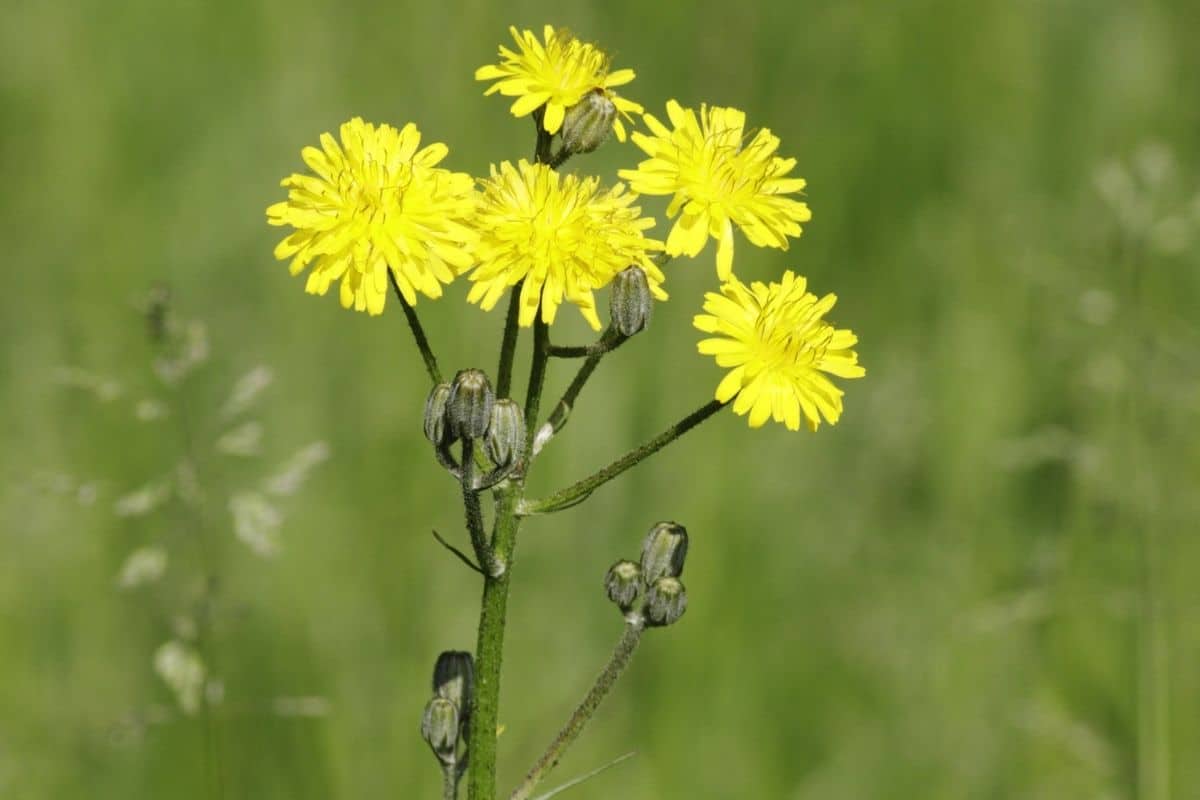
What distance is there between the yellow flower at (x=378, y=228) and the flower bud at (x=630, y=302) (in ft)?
0.66

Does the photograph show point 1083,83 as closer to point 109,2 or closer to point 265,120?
point 265,120

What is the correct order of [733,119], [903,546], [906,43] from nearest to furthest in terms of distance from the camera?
[733,119] < [903,546] < [906,43]

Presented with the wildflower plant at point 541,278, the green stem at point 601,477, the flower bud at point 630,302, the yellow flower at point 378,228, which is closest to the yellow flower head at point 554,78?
the wildflower plant at point 541,278

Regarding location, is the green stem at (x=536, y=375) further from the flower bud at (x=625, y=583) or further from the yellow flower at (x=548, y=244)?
the flower bud at (x=625, y=583)

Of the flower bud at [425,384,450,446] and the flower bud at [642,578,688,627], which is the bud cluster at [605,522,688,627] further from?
the flower bud at [425,384,450,446]

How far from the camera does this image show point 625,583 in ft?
6.42

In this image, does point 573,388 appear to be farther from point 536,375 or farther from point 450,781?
point 450,781

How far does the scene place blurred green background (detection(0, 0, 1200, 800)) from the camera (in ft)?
10.8

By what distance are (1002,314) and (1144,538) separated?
1214 mm

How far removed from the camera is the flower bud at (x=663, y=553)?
6.38ft

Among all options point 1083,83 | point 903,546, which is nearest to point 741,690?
point 903,546

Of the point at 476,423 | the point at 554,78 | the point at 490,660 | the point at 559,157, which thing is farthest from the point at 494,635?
the point at 554,78

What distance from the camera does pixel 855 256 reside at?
4277 mm

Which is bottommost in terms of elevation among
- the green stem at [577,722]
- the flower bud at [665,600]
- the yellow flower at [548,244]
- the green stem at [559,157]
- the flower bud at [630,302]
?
the green stem at [577,722]
